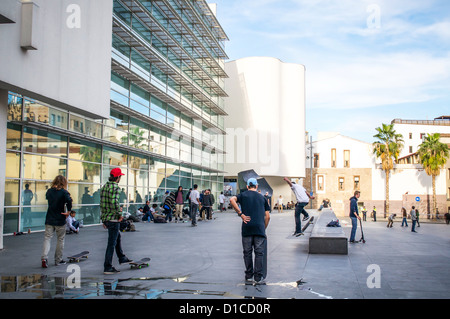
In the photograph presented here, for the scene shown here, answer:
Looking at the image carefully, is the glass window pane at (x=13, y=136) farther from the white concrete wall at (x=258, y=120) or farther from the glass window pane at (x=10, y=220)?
the white concrete wall at (x=258, y=120)

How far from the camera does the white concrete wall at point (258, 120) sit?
2088 inches

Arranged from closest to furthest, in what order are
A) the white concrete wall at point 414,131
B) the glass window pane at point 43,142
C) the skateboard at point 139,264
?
the skateboard at point 139,264 < the glass window pane at point 43,142 < the white concrete wall at point 414,131

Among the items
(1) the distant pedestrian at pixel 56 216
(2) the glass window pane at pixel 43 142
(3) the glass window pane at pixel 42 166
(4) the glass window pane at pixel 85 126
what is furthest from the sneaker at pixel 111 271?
(4) the glass window pane at pixel 85 126

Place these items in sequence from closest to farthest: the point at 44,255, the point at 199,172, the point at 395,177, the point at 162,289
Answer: the point at 162,289 → the point at 44,255 → the point at 199,172 → the point at 395,177

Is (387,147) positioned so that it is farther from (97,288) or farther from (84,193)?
(97,288)

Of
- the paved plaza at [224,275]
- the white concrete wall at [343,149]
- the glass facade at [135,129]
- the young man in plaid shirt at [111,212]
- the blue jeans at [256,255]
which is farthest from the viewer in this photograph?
the white concrete wall at [343,149]

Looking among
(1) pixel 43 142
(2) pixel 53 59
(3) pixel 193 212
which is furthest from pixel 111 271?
(3) pixel 193 212

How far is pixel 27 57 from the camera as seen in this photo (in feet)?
35.0

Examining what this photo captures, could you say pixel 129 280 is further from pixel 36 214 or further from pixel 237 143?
pixel 237 143

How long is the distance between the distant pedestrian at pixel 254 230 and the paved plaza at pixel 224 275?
0.26 m

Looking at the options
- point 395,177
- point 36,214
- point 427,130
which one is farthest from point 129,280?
point 427,130

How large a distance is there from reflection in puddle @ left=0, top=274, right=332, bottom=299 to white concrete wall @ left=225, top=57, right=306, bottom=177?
4549 centimetres

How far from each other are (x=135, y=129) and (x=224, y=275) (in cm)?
1693
